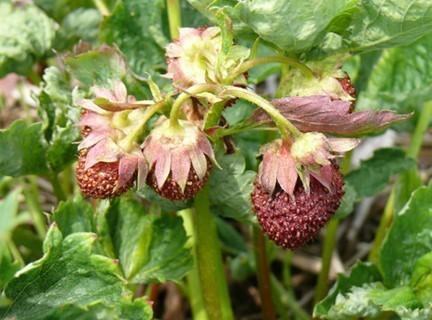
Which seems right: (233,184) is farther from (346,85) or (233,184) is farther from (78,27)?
(78,27)

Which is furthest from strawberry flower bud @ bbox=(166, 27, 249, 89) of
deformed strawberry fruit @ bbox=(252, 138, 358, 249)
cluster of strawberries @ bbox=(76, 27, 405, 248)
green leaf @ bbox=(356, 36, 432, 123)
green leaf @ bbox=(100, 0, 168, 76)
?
green leaf @ bbox=(356, 36, 432, 123)

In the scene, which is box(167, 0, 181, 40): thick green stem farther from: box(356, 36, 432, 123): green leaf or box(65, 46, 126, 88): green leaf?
box(356, 36, 432, 123): green leaf

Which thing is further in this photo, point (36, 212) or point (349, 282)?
point (36, 212)

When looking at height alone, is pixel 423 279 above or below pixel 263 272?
above

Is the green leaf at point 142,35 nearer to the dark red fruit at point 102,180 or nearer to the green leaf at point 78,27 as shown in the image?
the green leaf at point 78,27

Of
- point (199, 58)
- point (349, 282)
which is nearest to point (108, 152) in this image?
point (199, 58)

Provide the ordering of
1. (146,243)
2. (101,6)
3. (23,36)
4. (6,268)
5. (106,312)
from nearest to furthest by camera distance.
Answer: (106,312)
(6,268)
(146,243)
(23,36)
(101,6)

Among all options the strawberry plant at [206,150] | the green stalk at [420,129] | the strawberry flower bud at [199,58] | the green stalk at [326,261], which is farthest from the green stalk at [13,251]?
the green stalk at [420,129]

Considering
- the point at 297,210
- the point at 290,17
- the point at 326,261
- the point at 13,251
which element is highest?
the point at 290,17

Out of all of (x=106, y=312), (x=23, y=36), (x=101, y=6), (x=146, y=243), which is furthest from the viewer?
(x=101, y=6)
